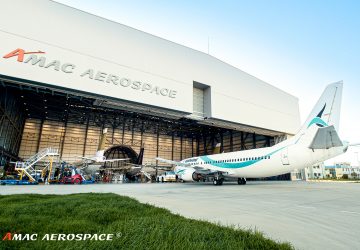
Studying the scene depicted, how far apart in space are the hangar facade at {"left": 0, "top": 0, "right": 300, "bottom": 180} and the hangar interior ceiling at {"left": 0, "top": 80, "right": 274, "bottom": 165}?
289 mm

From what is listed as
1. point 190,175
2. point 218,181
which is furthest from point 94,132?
point 218,181

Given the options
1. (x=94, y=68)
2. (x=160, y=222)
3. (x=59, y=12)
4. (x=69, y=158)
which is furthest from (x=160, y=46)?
(x=69, y=158)

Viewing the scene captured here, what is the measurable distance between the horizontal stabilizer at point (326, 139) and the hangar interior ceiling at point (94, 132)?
19361 millimetres

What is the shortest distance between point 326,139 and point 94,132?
157 feet

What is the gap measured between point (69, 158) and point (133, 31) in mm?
34254

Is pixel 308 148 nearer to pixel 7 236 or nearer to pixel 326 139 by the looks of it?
pixel 326 139

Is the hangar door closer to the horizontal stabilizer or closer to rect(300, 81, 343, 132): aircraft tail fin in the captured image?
rect(300, 81, 343, 132): aircraft tail fin

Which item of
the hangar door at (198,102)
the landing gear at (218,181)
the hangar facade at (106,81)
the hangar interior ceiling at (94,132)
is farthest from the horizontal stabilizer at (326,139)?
the hangar interior ceiling at (94,132)

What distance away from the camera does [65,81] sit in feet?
66.6

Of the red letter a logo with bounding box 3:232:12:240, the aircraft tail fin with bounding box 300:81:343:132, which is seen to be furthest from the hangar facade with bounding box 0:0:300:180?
the red letter a logo with bounding box 3:232:12:240

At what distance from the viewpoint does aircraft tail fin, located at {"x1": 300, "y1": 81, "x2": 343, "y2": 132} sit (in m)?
17.2

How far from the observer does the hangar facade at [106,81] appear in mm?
19578

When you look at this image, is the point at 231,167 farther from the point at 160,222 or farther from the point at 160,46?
the point at 160,222

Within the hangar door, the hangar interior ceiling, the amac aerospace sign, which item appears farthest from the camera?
the hangar interior ceiling
